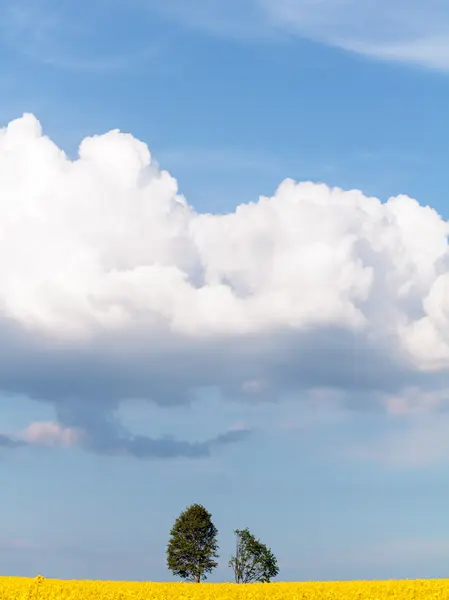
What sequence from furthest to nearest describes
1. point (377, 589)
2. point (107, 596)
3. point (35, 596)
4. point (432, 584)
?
point (432, 584) < point (377, 589) < point (107, 596) < point (35, 596)

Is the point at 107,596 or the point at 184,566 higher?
the point at 184,566

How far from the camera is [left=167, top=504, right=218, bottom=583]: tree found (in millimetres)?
110000

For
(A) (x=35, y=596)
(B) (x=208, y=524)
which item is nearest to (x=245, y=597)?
(A) (x=35, y=596)

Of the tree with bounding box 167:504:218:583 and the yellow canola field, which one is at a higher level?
the tree with bounding box 167:504:218:583

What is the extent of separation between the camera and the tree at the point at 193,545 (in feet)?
361

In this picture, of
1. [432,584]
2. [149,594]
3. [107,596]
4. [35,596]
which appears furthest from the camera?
[432,584]

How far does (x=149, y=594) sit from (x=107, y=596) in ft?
10.0

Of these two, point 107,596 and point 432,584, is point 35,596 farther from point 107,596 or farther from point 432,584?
point 432,584

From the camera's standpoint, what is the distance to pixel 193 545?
362 ft

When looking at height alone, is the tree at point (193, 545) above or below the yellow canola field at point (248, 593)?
above

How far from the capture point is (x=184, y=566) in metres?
110

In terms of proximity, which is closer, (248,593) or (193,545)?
(248,593)

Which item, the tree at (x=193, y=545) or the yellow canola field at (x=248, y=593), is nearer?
the yellow canola field at (x=248, y=593)

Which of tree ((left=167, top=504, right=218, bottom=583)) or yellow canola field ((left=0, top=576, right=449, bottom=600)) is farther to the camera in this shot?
tree ((left=167, top=504, right=218, bottom=583))
